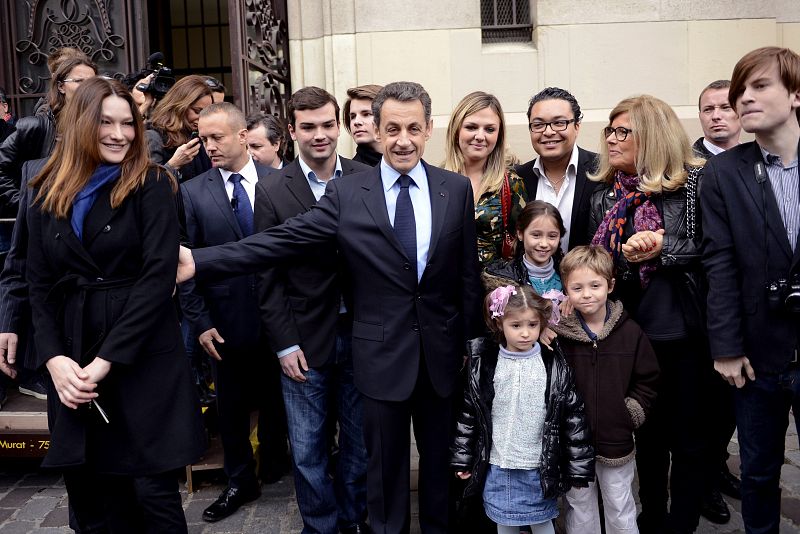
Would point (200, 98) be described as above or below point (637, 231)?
above

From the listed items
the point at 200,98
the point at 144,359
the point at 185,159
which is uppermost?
the point at 200,98

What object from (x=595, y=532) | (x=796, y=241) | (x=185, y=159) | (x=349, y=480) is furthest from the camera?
(x=185, y=159)

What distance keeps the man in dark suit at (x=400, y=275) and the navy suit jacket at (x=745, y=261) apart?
3.27 feet

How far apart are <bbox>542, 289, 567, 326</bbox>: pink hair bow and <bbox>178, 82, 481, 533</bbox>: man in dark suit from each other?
335 millimetres

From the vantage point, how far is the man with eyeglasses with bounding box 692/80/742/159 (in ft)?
13.3

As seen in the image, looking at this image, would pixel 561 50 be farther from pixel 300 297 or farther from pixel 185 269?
pixel 185 269

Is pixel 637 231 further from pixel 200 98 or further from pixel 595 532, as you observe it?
pixel 200 98

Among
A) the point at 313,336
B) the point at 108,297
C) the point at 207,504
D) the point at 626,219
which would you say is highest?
the point at 626,219

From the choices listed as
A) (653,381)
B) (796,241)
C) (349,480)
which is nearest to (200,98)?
(349,480)

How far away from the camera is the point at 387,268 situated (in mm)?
3043

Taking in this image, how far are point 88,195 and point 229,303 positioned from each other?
4.02 feet

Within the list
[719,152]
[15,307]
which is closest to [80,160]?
[15,307]

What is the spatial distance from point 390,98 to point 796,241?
67.2 inches

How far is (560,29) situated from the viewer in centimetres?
692
